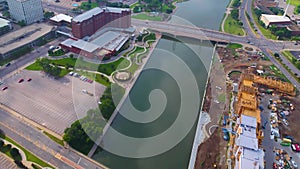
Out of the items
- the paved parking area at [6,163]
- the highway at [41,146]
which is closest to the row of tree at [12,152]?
the paved parking area at [6,163]

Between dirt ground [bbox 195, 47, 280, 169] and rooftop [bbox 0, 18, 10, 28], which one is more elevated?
rooftop [bbox 0, 18, 10, 28]

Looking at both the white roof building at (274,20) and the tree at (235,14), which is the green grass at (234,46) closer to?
the white roof building at (274,20)

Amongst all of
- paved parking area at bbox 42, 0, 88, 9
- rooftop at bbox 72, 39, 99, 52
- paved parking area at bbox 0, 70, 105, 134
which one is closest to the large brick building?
rooftop at bbox 72, 39, 99, 52

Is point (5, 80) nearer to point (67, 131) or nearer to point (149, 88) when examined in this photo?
point (67, 131)

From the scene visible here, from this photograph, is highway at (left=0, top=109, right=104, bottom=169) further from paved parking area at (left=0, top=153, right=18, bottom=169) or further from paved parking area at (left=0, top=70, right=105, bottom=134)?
paved parking area at (left=0, top=153, right=18, bottom=169)

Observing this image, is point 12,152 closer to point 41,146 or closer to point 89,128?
point 41,146

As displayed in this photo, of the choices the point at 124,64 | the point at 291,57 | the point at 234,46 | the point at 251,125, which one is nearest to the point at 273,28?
the point at 291,57
